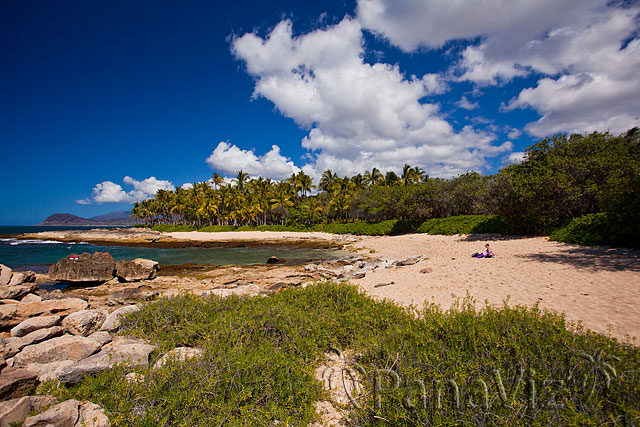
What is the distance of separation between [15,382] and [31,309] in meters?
5.58

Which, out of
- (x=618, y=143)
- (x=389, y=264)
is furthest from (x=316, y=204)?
(x=618, y=143)

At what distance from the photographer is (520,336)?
4109 mm

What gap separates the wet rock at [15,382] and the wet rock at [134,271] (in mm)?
14082

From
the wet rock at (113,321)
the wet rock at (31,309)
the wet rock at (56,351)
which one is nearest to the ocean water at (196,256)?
the wet rock at (31,309)

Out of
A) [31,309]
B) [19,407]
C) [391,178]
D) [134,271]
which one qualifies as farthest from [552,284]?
[391,178]

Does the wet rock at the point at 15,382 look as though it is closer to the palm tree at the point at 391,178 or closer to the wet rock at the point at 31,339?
the wet rock at the point at 31,339

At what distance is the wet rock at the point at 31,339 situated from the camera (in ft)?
16.1

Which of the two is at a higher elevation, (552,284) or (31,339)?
(31,339)

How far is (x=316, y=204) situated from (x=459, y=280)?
47.7 meters

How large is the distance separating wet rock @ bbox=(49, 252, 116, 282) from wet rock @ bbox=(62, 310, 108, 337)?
11.7 metres

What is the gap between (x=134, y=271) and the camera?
16.1 m

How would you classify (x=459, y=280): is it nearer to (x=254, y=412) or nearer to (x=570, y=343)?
(x=570, y=343)

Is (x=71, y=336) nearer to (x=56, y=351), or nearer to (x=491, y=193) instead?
(x=56, y=351)

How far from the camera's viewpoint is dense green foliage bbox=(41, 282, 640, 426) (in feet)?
9.25
